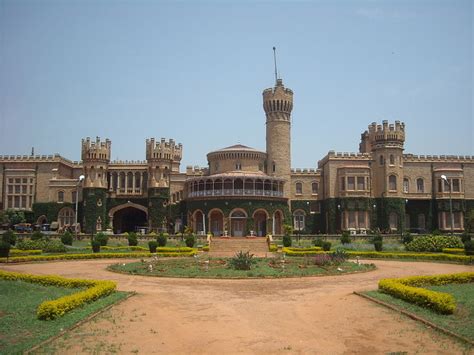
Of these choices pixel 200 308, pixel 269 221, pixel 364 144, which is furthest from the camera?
pixel 364 144

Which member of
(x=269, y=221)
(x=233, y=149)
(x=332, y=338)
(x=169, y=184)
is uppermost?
(x=233, y=149)

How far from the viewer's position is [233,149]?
62281mm

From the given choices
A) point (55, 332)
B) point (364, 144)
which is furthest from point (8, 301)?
point (364, 144)

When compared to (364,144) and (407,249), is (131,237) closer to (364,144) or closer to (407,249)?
(407,249)

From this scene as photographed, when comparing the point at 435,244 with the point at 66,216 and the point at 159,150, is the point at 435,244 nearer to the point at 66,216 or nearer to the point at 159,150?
the point at 159,150

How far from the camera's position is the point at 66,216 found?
207 ft

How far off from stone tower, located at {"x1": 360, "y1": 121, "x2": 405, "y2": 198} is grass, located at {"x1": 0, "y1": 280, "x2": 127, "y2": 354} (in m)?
48.3

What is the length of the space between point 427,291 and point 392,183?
4738 cm

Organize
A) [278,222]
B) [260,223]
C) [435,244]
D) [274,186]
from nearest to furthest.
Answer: [435,244]
[260,223]
[278,222]
[274,186]

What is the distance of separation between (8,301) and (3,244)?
682 inches

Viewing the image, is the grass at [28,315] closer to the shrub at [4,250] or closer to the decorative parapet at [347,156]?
the shrub at [4,250]

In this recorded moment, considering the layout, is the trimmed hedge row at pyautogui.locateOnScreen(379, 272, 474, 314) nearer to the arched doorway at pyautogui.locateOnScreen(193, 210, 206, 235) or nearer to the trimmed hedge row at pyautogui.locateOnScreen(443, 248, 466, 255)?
the trimmed hedge row at pyautogui.locateOnScreen(443, 248, 466, 255)

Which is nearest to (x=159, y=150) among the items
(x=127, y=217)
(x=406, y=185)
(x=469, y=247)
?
(x=127, y=217)

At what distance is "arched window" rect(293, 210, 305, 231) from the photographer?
211 feet
